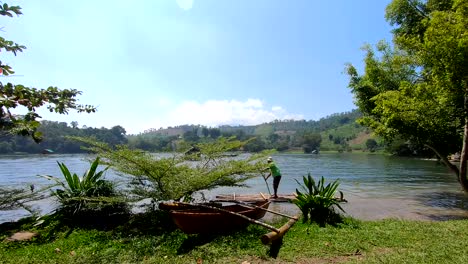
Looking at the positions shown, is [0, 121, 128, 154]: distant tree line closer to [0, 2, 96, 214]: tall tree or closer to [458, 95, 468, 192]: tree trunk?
[458, 95, 468, 192]: tree trunk

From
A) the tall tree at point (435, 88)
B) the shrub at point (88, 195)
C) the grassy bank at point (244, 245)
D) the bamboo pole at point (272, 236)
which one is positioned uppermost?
the tall tree at point (435, 88)

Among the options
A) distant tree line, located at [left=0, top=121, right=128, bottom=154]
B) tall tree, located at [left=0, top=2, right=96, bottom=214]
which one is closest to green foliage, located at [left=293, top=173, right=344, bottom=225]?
tall tree, located at [left=0, top=2, right=96, bottom=214]

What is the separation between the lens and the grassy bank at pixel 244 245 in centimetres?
662

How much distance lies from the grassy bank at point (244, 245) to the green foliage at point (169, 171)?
3.61 feet

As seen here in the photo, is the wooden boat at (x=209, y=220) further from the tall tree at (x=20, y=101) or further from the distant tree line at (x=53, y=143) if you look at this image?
the distant tree line at (x=53, y=143)

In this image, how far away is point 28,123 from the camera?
256 centimetres

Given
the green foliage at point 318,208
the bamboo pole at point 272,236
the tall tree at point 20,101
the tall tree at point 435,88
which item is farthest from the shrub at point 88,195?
the tall tree at point 435,88

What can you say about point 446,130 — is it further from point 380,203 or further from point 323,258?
point 323,258

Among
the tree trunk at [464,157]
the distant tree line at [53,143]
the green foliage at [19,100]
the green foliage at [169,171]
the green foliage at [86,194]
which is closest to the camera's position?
the green foliage at [19,100]

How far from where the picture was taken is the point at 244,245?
7.38 m

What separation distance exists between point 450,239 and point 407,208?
750cm

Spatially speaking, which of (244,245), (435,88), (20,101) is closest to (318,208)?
(244,245)

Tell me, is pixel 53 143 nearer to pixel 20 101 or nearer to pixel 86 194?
pixel 86 194

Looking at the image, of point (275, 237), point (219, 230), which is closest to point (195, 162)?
point (219, 230)
